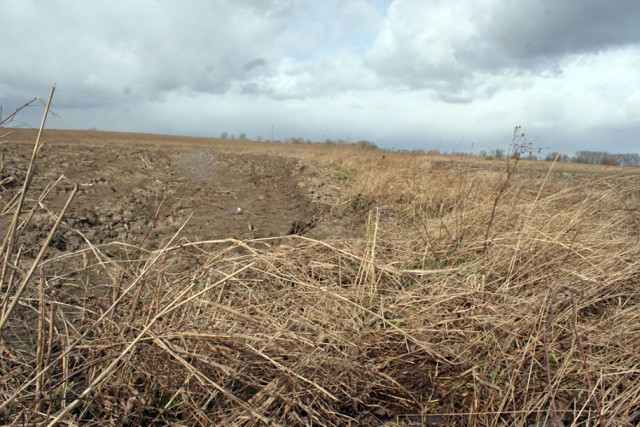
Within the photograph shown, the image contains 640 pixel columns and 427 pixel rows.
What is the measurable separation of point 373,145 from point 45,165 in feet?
33.0

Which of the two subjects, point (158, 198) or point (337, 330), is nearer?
point (337, 330)

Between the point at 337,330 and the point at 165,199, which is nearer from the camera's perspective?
the point at 337,330

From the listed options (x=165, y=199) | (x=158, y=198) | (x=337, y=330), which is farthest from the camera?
(x=158, y=198)

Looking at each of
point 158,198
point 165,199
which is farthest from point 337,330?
point 158,198

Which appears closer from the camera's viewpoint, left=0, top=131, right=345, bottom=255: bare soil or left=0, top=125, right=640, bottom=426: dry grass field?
left=0, top=125, right=640, bottom=426: dry grass field

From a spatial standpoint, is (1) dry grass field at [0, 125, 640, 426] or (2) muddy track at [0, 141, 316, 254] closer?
(1) dry grass field at [0, 125, 640, 426]

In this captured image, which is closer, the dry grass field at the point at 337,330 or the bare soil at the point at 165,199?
the dry grass field at the point at 337,330

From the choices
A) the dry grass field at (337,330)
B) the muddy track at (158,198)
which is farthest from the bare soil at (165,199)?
the dry grass field at (337,330)

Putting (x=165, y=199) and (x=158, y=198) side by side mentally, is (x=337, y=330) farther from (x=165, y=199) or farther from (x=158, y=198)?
(x=158, y=198)

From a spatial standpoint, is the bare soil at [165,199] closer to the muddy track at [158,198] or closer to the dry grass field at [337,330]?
the muddy track at [158,198]

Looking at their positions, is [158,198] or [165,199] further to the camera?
[158,198]

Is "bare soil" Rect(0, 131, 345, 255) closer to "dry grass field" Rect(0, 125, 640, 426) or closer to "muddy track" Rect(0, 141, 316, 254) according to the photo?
"muddy track" Rect(0, 141, 316, 254)

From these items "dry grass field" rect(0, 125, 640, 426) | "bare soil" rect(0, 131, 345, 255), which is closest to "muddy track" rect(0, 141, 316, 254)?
"bare soil" rect(0, 131, 345, 255)

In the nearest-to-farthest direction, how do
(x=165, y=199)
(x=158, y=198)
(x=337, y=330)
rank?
(x=337, y=330) → (x=165, y=199) → (x=158, y=198)
